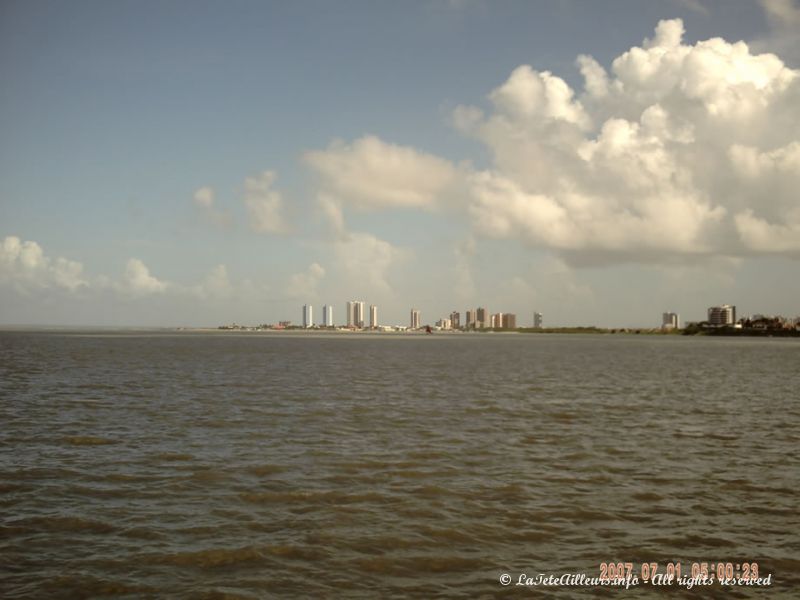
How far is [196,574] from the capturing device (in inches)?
466

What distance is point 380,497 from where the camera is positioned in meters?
17.2

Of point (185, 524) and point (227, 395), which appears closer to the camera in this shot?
point (185, 524)

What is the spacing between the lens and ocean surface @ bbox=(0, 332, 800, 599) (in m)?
11.9

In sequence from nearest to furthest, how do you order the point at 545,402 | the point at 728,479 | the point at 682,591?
1. the point at 682,591
2. the point at 728,479
3. the point at 545,402

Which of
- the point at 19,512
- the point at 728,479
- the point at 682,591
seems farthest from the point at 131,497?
the point at 728,479

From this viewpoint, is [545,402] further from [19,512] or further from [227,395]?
[19,512]

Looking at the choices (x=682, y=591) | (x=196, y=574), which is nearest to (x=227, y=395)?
(x=196, y=574)

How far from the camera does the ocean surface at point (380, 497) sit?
1192 cm

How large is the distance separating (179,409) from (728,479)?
2863 cm

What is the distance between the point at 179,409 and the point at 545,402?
76.8 ft

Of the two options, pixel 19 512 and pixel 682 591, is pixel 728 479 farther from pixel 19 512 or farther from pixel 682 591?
pixel 19 512

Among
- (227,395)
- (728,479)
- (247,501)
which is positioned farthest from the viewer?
(227,395)

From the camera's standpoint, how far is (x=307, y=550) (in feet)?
43.0

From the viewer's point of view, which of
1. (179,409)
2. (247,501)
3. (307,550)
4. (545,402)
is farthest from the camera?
(545,402)
